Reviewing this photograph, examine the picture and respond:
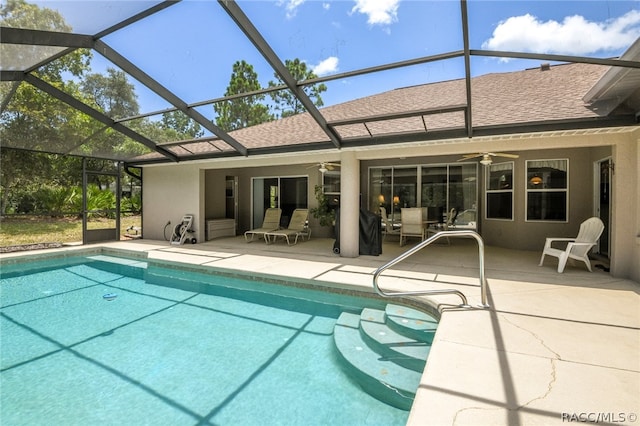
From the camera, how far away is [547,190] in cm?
896

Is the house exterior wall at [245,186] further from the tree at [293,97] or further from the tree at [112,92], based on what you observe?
the tree at [293,97]

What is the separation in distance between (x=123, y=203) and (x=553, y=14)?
1943cm

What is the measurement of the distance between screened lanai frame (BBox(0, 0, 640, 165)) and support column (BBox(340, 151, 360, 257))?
57 cm

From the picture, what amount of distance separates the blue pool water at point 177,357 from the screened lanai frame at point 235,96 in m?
3.98

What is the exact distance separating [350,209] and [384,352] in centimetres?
502

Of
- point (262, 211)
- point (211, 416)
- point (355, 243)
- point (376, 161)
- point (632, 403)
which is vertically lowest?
point (211, 416)

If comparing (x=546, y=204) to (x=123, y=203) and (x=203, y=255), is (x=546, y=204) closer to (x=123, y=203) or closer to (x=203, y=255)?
(x=203, y=255)

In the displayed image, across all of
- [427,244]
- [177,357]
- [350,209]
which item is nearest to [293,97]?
[350,209]

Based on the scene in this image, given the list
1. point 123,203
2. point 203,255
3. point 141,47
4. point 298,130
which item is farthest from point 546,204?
point 123,203

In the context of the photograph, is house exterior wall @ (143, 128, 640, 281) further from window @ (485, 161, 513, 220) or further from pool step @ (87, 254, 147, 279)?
pool step @ (87, 254, 147, 279)

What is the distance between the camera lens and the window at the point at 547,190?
8766 mm

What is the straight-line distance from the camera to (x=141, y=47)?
606cm

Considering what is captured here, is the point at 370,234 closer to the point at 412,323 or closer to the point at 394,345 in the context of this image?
the point at 412,323

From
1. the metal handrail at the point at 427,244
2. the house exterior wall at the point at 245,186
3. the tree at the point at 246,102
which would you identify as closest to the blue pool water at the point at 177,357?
the metal handrail at the point at 427,244
